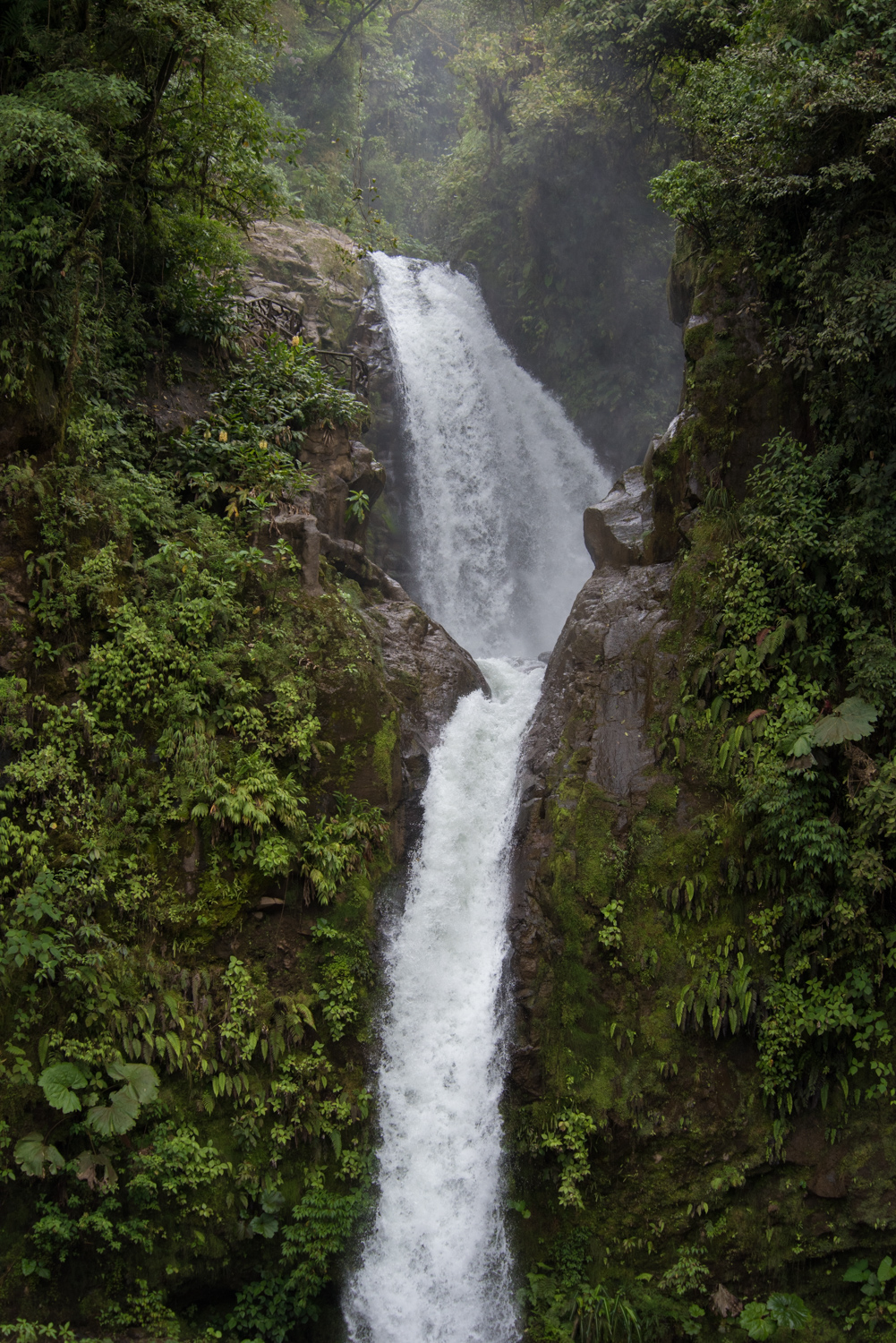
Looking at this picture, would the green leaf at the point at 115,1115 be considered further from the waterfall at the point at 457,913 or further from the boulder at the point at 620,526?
the boulder at the point at 620,526

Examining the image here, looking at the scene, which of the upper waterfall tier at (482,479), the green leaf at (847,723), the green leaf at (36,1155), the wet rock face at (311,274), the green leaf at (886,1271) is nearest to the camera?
the green leaf at (36,1155)

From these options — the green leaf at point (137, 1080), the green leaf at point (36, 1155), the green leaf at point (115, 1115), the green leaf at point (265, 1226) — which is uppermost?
the green leaf at point (137, 1080)

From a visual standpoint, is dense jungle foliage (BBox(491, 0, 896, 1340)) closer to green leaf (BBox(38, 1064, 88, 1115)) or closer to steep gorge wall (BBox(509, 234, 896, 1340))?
steep gorge wall (BBox(509, 234, 896, 1340))

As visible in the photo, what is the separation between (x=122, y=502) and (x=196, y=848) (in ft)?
12.6

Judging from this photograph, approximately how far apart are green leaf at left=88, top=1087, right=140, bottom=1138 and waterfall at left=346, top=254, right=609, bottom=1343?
8.57ft

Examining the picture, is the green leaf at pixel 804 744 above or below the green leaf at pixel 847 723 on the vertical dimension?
below

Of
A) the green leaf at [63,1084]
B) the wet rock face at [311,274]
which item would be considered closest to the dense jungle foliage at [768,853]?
the green leaf at [63,1084]

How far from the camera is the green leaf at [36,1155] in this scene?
21.9 ft

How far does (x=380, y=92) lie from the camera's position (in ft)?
102

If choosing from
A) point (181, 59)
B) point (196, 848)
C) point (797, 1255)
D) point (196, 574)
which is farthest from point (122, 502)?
point (797, 1255)

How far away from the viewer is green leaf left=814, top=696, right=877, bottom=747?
736 cm

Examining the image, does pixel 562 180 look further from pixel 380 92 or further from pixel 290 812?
pixel 290 812

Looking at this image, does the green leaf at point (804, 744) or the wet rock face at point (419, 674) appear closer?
the green leaf at point (804, 744)

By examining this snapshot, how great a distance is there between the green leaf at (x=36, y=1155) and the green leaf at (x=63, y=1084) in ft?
0.87
